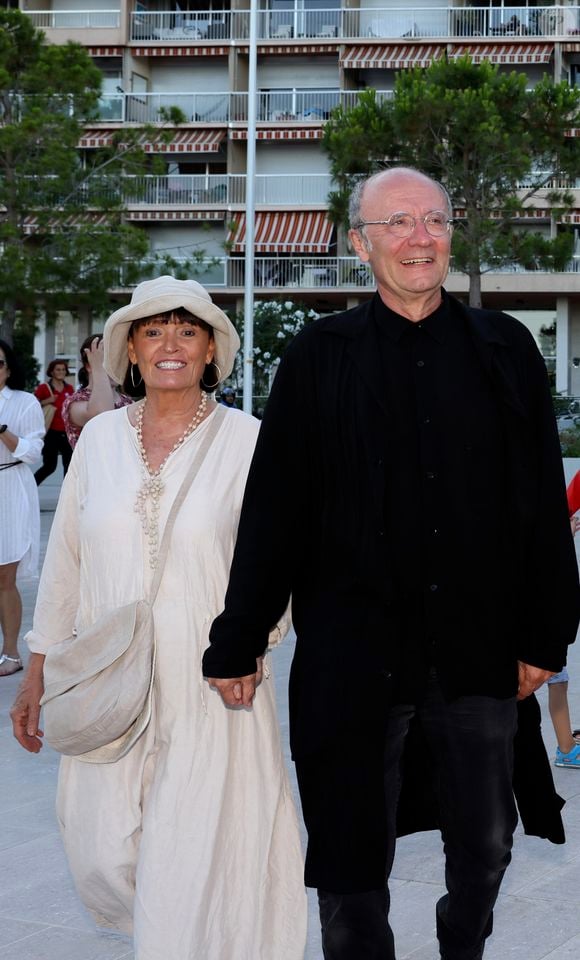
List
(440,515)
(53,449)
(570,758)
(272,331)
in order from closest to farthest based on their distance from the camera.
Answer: (440,515) → (570,758) → (53,449) → (272,331)

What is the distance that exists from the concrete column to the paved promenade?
48834 mm

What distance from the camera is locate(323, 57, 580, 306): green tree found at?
122 ft

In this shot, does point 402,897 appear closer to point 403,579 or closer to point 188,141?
point 403,579

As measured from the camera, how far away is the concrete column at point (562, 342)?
53719 mm

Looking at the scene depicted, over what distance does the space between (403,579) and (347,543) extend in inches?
5.7

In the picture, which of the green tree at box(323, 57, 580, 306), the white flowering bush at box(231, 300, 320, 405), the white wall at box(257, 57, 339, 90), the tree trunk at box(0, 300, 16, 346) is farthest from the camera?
the white wall at box(257, 57, 339, 90)

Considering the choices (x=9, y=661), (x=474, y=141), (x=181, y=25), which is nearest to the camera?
(x=9, y=661)

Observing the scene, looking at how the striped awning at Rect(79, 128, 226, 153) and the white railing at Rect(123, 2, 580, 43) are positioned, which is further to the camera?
the striped awning at Rect(79, 128, 226, 153)

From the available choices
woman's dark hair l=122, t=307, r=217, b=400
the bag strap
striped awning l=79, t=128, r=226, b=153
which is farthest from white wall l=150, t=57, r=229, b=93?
the bag strap

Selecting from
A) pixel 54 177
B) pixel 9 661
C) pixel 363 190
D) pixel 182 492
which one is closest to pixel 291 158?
pixel 54 177

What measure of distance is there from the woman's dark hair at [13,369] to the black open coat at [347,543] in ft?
17.0

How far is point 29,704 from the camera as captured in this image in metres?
3.75

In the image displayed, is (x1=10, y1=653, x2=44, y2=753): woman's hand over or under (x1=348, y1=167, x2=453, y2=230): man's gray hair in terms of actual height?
under

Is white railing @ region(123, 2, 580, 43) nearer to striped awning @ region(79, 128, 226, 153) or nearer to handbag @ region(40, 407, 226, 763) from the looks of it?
striped awning @ region(79, 128, 226, 153)
